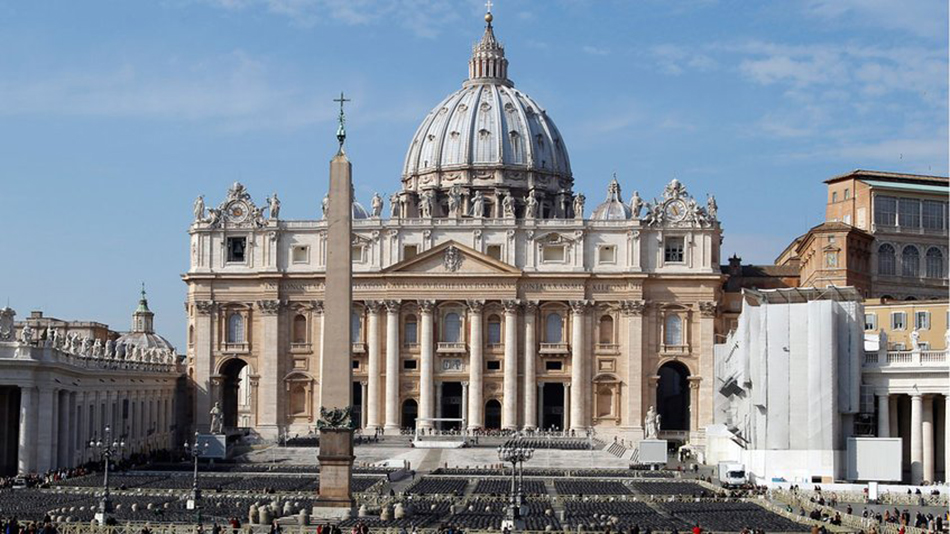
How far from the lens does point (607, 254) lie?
364ft

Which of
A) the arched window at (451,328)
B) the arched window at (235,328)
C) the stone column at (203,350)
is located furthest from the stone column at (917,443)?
the stone column at (203,350)

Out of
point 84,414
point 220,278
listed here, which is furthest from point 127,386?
point 220,278

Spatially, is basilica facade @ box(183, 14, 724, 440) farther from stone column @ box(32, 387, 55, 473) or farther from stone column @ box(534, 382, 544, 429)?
stone column @ box(32, 387, 55, 473)

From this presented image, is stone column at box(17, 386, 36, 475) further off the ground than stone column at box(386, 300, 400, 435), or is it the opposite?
stone column at box(386, 300, 400, 435)

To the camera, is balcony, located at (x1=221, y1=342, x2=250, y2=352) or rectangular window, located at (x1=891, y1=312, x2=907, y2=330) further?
balcony, located at (x1=221, y1=342, x2=250, y2=352)

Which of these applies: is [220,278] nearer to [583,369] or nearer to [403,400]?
[403,400]

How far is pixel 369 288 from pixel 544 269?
1269 cm

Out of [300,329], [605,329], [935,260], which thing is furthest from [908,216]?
[300,329]

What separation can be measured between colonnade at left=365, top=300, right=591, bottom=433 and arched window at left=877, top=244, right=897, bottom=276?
2066 cm

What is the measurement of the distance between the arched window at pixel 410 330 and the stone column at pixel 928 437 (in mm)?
44952

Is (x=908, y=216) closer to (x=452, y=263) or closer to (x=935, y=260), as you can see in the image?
(x=935, y=260)

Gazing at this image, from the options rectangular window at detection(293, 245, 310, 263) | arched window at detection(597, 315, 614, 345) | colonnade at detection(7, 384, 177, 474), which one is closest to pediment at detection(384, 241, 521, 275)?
rectangular window at detection(293, 245, 310, 263)

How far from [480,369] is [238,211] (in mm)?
21814

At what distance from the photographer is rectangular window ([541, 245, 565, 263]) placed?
364 ft
